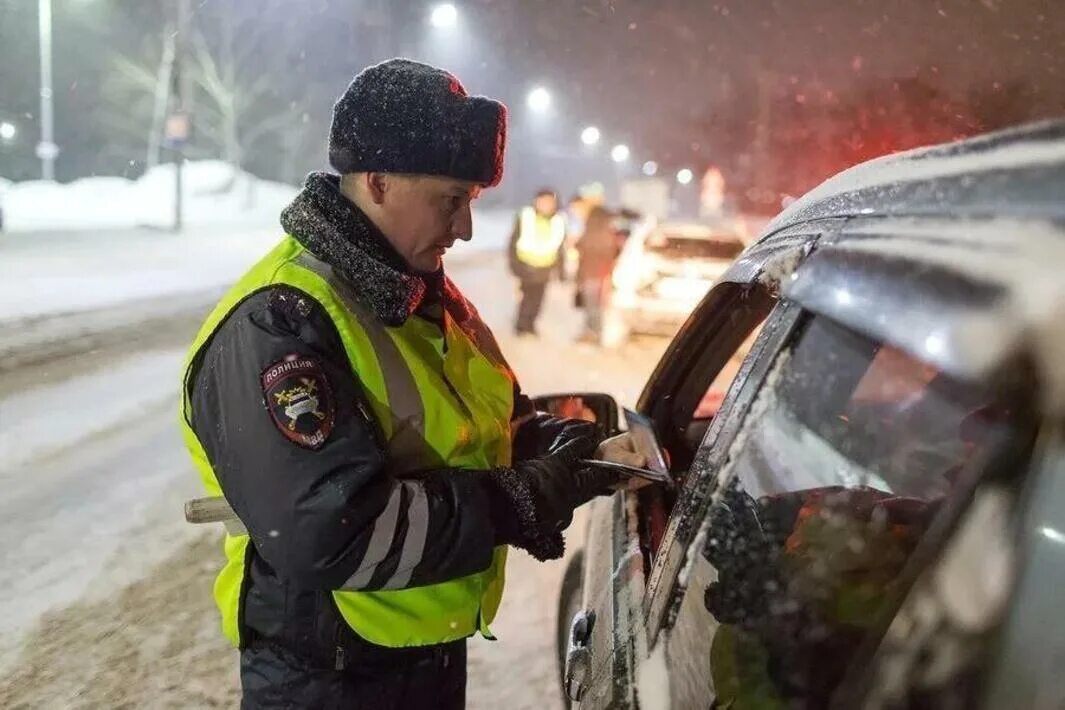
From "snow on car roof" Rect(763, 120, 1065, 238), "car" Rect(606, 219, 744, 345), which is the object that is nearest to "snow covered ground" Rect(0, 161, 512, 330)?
"car" Rect(606, 219, 744, 345)

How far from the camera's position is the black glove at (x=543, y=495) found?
170 cm

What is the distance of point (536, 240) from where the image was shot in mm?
10688

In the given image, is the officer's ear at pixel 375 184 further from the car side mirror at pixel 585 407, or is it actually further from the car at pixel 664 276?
the car at pixel 664 276

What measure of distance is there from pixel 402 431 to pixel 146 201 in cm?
3250

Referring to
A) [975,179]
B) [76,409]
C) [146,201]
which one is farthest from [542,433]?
[146,201]

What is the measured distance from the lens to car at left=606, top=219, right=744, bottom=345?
408 inches

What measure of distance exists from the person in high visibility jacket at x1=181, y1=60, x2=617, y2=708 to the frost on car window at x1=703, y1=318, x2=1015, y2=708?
452 millimetres

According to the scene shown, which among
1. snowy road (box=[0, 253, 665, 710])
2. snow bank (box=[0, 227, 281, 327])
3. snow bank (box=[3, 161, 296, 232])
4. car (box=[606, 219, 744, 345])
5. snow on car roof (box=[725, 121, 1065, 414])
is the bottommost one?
snow bank (box=[3, 161, 296, 232])

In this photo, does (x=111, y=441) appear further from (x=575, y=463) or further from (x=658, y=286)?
(x=658, y=286)

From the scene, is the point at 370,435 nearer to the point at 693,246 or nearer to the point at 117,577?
the point at 117,577

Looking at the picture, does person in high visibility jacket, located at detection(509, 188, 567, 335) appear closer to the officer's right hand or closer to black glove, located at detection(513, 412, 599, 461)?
black glove, located at detection(513, 412, 599, 461)

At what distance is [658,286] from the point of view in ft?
34.3

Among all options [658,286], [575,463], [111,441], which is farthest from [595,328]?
[575,463]

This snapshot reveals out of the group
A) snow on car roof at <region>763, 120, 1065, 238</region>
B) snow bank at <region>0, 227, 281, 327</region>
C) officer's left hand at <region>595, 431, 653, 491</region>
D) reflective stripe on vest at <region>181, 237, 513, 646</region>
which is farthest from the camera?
snow bank at <region>0, 227, 281, 327</region>
